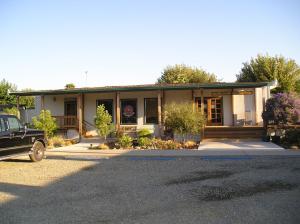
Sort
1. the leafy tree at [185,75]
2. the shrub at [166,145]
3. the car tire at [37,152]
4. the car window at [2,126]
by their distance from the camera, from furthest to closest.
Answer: the leafy tree at [185,75] → the shrub at [166,145] → the car tire at [37,152] → the car window at [2,126]

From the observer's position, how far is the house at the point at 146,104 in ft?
63.9

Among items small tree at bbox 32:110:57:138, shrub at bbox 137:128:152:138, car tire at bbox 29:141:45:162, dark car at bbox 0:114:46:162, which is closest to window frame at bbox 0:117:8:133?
dark car at bbox 0:114:46:162

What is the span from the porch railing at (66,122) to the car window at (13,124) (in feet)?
30.7

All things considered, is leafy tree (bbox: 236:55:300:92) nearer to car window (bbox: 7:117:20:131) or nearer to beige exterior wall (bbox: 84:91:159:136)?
beige exterior wall (bbox: 84:91:159:136)

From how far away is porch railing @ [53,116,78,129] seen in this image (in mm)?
20925

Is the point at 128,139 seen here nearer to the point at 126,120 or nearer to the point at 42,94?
the point at 126,120

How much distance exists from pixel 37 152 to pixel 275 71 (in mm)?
28102

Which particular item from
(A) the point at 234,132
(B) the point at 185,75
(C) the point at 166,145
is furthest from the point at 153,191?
(B) the point at 185,75

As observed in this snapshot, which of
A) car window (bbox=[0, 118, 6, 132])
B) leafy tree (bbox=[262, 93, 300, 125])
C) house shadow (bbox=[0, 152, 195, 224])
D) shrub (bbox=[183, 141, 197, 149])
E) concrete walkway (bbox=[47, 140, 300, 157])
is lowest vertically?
house shadow (bbox=[0, 152, 195, 224])

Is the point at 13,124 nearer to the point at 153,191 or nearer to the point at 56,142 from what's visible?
the point at 153,191

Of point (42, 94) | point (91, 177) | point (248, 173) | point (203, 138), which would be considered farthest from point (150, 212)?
point (42, 94)

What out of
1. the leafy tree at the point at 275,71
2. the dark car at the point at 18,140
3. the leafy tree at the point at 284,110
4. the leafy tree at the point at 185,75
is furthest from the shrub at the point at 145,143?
the leafy tree at the point at 185,75

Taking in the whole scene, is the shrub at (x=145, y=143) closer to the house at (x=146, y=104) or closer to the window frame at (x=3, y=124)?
the house at (x=146, y=104)

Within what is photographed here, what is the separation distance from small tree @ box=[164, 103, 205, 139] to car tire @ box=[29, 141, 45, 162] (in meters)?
6.29
